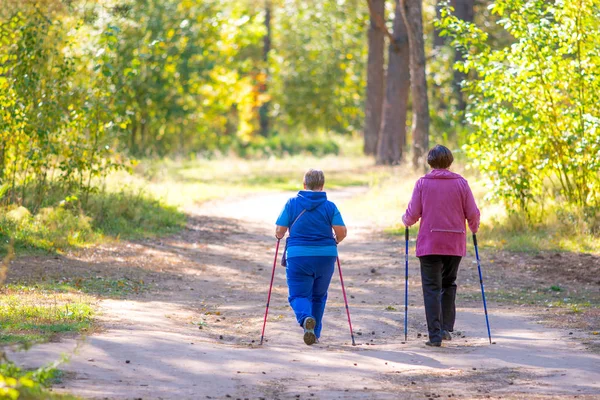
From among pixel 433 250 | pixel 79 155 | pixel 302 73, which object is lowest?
pixel 433 250

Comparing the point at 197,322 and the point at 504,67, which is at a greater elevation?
the point at 504,67

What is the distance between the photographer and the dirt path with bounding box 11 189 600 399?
6.52 metres

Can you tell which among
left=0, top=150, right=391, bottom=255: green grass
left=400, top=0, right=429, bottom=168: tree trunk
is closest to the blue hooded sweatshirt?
left=0, top=150, right=391, bottom=255: green grass

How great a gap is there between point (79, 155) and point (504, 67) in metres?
6.79

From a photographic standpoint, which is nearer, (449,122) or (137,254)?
(137,254)

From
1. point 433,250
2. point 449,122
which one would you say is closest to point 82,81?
point 433,250

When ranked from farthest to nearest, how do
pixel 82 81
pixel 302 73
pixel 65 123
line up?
1. pixel 302 73
2. pixel 82 81
3. pixel 65 123

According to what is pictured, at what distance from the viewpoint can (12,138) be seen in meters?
14.0

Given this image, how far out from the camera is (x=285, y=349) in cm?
809

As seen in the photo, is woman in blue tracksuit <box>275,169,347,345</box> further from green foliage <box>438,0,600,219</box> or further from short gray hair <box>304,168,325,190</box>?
green foliage <box>438,0,600,219</box>

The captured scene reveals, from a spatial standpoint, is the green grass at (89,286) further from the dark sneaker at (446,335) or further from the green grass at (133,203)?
the dark sneaker at (446,335)

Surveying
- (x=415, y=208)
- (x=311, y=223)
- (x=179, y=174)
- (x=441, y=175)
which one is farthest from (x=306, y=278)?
(x=179, y=174)

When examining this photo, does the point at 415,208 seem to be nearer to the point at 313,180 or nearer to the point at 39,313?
the point at 313,180

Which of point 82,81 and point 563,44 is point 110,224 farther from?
point 563,44
